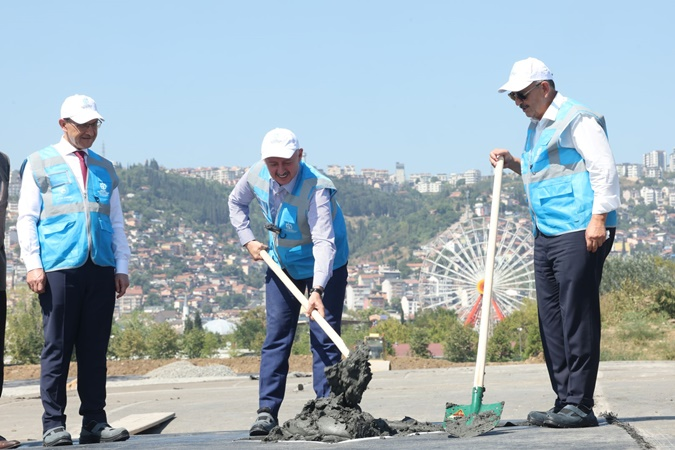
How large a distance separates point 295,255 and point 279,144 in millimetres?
757

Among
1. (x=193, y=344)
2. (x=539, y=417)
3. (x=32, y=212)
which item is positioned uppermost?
(x=32, y=212)

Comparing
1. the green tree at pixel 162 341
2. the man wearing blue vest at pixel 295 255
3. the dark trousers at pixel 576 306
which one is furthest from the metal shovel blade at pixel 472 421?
the green tree at pixel 162 341

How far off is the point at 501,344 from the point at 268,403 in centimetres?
5625

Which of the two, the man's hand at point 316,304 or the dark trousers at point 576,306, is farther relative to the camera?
the man's hand at point 316,304

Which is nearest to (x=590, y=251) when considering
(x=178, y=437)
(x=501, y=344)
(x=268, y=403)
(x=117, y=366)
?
(x=268, y=403)

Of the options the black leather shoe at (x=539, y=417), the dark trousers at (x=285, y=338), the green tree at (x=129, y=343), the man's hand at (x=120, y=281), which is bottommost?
the green tree at (x=129, y=343)

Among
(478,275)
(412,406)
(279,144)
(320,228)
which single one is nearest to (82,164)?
(279,144)

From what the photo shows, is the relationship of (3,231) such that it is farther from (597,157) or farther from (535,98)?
(597,157)

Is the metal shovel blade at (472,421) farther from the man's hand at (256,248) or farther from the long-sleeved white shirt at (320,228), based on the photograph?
the man's hand at (256,248)

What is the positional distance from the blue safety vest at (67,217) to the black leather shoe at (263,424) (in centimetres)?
123

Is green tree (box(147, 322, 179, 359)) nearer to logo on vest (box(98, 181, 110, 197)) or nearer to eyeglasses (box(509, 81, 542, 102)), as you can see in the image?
logo on vest (box(98, 181, 110, 197))

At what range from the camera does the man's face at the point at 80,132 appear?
6664 mm

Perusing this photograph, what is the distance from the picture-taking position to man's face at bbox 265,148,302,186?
673 cm

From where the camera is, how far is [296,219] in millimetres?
6977
